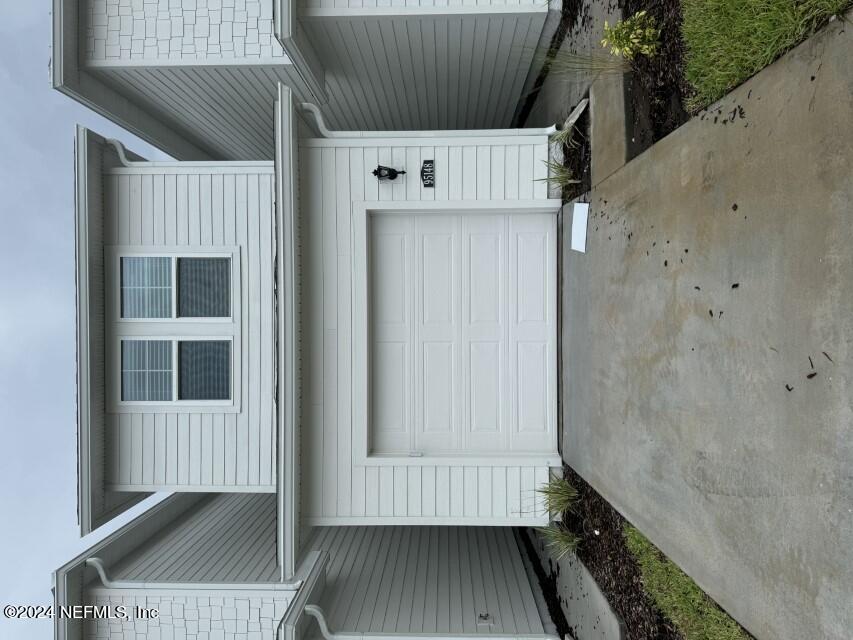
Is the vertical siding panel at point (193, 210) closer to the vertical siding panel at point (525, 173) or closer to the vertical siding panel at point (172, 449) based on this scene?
the vertical siding panel at point (172, 449)

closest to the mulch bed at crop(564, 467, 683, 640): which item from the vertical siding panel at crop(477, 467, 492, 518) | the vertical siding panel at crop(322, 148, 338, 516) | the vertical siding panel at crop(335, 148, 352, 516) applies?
the vertical siding panel at crop(477, 467, 492, 518)

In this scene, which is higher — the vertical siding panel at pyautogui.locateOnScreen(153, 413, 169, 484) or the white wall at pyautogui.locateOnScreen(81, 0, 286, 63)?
the white wall at pyautogui.locateOnScreen(81, 0, 286, 63)

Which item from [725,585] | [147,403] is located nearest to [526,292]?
[725,585]

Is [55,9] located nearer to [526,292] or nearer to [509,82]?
[509,82]

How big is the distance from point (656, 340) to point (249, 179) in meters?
4.37

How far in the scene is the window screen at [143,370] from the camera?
5188mm

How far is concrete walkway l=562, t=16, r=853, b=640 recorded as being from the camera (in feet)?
6.45

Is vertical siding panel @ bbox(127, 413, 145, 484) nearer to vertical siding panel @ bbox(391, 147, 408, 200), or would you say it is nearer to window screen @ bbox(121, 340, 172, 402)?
window screen @ bbox(121, 340, 172, 402)

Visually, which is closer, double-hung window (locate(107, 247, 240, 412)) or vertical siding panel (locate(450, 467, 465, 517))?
vertical siding panel (locate(450, 467, 465, 517))

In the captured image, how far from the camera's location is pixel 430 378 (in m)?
5.05

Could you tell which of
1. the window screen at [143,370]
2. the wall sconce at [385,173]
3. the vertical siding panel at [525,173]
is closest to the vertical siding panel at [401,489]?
Result: the window screen at [143,370]

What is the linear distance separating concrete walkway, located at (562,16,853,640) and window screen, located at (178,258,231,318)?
399 cm

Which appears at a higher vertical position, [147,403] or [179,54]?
[179,54]

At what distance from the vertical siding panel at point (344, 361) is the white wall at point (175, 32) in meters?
1.70
